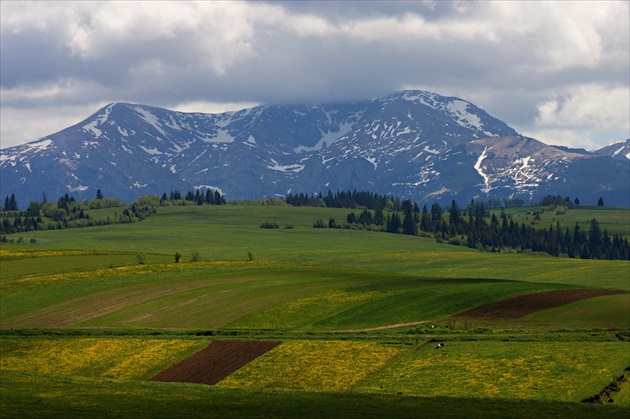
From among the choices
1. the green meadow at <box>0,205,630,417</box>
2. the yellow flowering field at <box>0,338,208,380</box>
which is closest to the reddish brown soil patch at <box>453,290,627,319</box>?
the green meadow at <box>0,205,630,417</box>

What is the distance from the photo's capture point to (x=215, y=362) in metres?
77.4

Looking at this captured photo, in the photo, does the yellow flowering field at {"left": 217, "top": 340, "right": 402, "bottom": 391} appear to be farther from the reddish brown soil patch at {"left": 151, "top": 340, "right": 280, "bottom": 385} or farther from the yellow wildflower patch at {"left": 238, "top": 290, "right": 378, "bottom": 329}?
the yellow wildflower patch at {"left": 238, "top": 290, "right": 378, "bottom": 329}

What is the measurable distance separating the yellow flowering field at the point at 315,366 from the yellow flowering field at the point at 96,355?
324 inches

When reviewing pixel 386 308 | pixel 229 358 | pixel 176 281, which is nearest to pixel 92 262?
pixel 176 281

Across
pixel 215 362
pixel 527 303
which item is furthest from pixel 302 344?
pixel 527 303

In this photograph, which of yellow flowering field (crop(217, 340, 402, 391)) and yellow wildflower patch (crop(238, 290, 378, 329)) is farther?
yellow wildflower patch (crop(238, 290, 378, 329))

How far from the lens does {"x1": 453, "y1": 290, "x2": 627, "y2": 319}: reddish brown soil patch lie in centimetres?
9826

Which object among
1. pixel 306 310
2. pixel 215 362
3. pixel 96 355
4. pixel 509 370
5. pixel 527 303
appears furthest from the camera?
pixel 527 303

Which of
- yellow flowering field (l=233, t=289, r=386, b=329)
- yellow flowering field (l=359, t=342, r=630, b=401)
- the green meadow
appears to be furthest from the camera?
yellow flowering field (l=233, t=289, r=386, b=329)

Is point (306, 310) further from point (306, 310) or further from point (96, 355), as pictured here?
point (96, 355)

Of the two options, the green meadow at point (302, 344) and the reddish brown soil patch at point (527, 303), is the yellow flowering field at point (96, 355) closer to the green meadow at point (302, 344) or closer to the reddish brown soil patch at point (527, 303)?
the green meadow at point (302, 344)

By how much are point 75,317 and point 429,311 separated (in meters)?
39.3

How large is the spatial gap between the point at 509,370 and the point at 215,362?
24.5m

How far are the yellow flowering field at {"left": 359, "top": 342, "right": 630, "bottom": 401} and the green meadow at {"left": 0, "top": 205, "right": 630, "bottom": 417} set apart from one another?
161 millimetres
